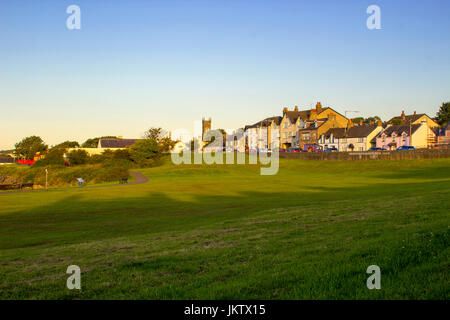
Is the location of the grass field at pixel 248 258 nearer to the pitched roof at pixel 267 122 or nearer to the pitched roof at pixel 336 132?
the pitched roof at pixel 336 132

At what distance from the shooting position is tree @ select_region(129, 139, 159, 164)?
365ft

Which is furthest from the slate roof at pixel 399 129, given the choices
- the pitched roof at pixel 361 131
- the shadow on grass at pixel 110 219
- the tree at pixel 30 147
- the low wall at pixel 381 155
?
the tree at pixel 30 147

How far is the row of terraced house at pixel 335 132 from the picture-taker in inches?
4154

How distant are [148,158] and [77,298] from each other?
4211 inches

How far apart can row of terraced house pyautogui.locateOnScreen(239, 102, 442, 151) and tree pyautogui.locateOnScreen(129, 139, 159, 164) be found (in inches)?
1187

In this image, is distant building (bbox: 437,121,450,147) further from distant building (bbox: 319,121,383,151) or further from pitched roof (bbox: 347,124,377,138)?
pitched roof (bbox: 347,124,377,138)

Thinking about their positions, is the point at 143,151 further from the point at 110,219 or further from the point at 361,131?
the point at 110,219

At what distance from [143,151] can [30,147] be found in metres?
96.5

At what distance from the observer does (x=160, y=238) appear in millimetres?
16531

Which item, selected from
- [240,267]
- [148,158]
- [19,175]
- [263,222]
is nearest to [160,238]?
[263,222]

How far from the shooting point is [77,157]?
120 m

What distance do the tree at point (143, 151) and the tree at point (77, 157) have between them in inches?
764
